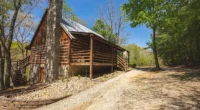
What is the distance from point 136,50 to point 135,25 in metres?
49.3

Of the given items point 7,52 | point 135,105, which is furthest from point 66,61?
point 135,105

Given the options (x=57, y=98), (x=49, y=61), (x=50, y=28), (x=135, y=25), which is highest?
(x=135, y=25)

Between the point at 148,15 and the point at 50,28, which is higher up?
the point at 148,15

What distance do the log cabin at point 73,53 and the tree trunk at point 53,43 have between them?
0.79m

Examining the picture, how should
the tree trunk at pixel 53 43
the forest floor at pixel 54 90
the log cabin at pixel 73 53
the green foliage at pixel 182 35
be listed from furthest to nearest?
1. the log cabin at pixel 73 53
2. the green foliage at pixel 182 35
3. the tree trunk at pixel 53 43
4. the forest floor at pixel 54 90

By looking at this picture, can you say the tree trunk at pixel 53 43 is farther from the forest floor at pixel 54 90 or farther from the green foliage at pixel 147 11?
the green foliage at pixel 147 11

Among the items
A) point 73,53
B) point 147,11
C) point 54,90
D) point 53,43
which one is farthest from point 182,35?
point 54,90

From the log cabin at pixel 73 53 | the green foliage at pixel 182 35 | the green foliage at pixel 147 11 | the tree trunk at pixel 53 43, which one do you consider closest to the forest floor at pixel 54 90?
the tree trunk at pixel 53 43

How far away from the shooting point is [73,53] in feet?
61.9

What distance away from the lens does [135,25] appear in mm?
20844

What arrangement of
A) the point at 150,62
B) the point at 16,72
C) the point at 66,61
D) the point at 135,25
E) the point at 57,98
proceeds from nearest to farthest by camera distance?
1. the point at 57,98
2. the point at 66,61
3. the point at 135,25
4. the point at 16,72
5. the point at 150,62

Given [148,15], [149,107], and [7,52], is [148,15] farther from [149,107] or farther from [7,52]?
[7,52]

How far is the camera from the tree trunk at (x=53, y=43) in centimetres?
1495

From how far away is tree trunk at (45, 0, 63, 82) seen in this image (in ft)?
49.0
